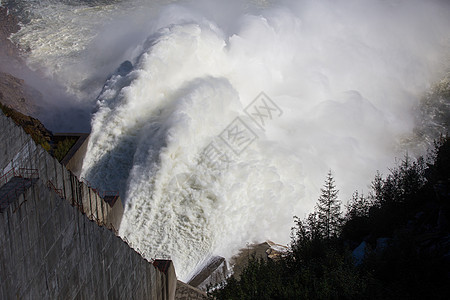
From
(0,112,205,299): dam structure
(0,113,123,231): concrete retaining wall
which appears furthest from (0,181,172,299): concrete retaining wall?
(0,113,123,231): concrete retaining wall

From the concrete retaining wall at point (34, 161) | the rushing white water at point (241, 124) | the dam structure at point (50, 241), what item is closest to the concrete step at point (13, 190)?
the dam structure at point (50, 241)

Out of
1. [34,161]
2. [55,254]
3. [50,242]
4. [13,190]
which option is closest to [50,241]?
[50,242]

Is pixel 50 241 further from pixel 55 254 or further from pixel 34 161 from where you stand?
pixel 34 161

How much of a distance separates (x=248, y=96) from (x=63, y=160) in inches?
373

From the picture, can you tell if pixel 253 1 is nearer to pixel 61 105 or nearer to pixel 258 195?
pixel 61 105

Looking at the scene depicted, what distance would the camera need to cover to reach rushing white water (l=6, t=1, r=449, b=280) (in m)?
16.7

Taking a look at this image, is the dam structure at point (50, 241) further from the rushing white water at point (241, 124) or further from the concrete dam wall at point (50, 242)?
the rushing white water at point (241, 124)

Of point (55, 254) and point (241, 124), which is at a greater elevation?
point (241, 124)

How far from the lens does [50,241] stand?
789 cm

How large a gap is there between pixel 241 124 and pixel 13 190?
13.0 m

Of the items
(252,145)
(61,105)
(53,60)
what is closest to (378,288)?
(252,145)

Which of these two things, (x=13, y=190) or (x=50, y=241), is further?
(x=50, y=241)

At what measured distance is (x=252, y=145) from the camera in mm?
19000

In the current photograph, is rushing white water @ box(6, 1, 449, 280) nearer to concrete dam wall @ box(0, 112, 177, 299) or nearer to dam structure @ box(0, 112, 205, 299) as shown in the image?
dam structure @ box(0, 112, 205, 299)
